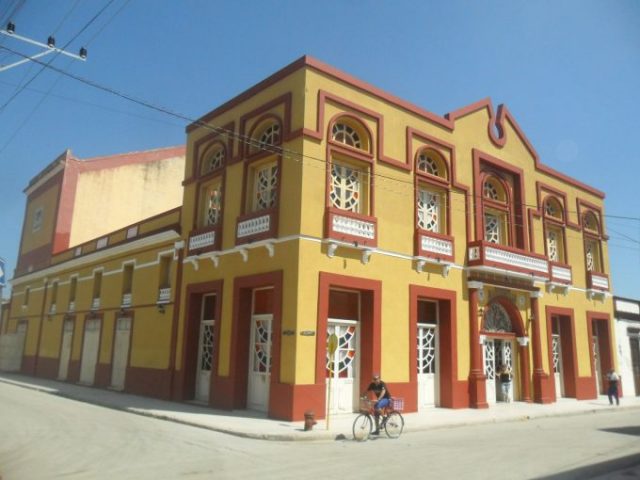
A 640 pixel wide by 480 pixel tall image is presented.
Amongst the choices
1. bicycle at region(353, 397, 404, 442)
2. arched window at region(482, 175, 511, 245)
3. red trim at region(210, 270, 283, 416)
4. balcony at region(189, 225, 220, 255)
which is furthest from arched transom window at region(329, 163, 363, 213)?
arched window at region(482, 175, 511, 245)

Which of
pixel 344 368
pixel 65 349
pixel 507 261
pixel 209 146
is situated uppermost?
pixel 209 146

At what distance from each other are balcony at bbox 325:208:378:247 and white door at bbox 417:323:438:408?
3.84m

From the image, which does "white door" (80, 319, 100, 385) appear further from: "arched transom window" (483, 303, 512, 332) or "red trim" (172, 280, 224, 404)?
"arched transom window" (483, 303, 512, 332)

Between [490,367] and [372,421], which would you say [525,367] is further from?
[372,421]

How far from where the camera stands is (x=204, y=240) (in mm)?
17781

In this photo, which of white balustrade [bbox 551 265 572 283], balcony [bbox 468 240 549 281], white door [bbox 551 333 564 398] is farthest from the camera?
white door [bbox 551 333 564 398]

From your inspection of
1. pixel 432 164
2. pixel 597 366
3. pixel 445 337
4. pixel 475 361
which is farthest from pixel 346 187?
pixel 597 366

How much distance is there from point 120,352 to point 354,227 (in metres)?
12.5

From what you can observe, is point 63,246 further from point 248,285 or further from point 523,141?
point 523,141

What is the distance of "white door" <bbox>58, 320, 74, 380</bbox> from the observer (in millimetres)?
26422

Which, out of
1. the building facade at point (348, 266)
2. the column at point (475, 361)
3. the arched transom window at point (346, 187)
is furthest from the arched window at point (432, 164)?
the column at point (475, 361)

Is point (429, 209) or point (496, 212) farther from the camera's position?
point (496, 212)

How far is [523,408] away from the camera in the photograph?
17844mm

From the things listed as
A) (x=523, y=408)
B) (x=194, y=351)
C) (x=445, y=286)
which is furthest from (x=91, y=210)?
(x=523, y=408)
